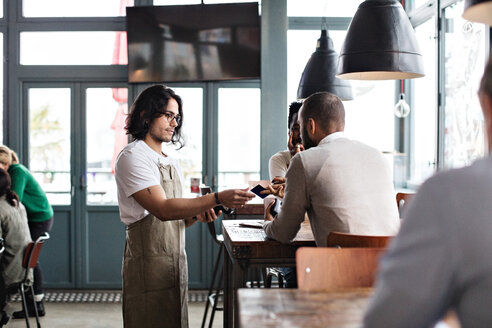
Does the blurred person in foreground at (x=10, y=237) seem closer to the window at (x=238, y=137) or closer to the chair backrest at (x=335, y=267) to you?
the window at (x=238, y=137)

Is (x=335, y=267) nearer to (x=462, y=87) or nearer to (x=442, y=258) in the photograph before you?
(x=442, y=258)

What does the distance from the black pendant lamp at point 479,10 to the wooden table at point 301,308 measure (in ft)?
3.17

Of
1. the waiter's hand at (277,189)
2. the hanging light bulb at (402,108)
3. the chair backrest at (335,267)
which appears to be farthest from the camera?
the hanging light bulb at (402,108)

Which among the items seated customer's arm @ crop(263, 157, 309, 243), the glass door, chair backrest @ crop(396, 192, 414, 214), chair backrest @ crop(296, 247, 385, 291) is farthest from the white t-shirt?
the glass door

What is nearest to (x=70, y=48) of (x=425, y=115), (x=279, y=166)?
(x=279, y=166)

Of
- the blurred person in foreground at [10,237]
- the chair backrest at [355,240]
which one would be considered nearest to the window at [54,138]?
the blurred person in foreground at [10,237]

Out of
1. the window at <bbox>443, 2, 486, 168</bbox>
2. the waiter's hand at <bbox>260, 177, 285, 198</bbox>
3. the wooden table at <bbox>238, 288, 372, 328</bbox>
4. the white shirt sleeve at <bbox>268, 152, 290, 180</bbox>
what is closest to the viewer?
the wooden table at <bbox>238, 288, 372, 328</bbox>

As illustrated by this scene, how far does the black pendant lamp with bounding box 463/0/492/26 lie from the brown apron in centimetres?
150

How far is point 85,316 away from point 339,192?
3499mm

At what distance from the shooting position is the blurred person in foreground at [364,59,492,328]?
855 millimetres

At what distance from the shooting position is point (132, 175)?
8.46ft

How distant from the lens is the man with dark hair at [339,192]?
2541mm

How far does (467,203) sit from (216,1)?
584 centimetres

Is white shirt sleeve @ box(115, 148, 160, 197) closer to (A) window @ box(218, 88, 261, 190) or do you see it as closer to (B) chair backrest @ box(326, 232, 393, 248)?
(B) chair backrest @ box(326, 232, 393, 248)
